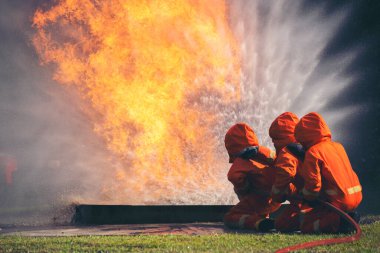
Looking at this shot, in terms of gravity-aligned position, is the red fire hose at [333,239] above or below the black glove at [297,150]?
below

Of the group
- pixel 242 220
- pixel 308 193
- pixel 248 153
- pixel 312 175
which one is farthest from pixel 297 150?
pixel 242 220

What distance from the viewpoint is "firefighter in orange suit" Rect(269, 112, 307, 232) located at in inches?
301

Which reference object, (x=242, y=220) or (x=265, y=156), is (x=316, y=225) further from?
(x=265, y=156)

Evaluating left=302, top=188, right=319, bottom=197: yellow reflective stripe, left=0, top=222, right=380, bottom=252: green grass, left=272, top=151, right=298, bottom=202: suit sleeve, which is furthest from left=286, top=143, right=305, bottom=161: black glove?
left=0, top=222, right=380, bottom=252: green grass

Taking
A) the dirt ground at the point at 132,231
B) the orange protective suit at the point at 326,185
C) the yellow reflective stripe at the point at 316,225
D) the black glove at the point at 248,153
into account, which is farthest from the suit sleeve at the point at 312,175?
the dirt ground at the point at 132,231

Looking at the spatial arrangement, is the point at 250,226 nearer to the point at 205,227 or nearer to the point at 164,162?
the point at 205,227

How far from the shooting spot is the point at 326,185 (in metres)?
7.55

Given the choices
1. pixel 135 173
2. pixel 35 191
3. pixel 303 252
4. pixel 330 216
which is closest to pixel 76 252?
pixel 303 252

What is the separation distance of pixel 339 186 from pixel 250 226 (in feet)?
6.35

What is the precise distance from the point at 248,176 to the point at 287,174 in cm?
118

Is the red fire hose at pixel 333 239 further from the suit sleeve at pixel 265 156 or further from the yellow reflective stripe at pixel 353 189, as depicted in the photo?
the suit sleeve at pixel 265 156

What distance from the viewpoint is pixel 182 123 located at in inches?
677

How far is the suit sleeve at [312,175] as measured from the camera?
732 centimetres

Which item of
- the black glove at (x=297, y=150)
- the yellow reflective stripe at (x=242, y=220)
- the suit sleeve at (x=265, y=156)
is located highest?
the suit sleeve at (x=265, y=156)
